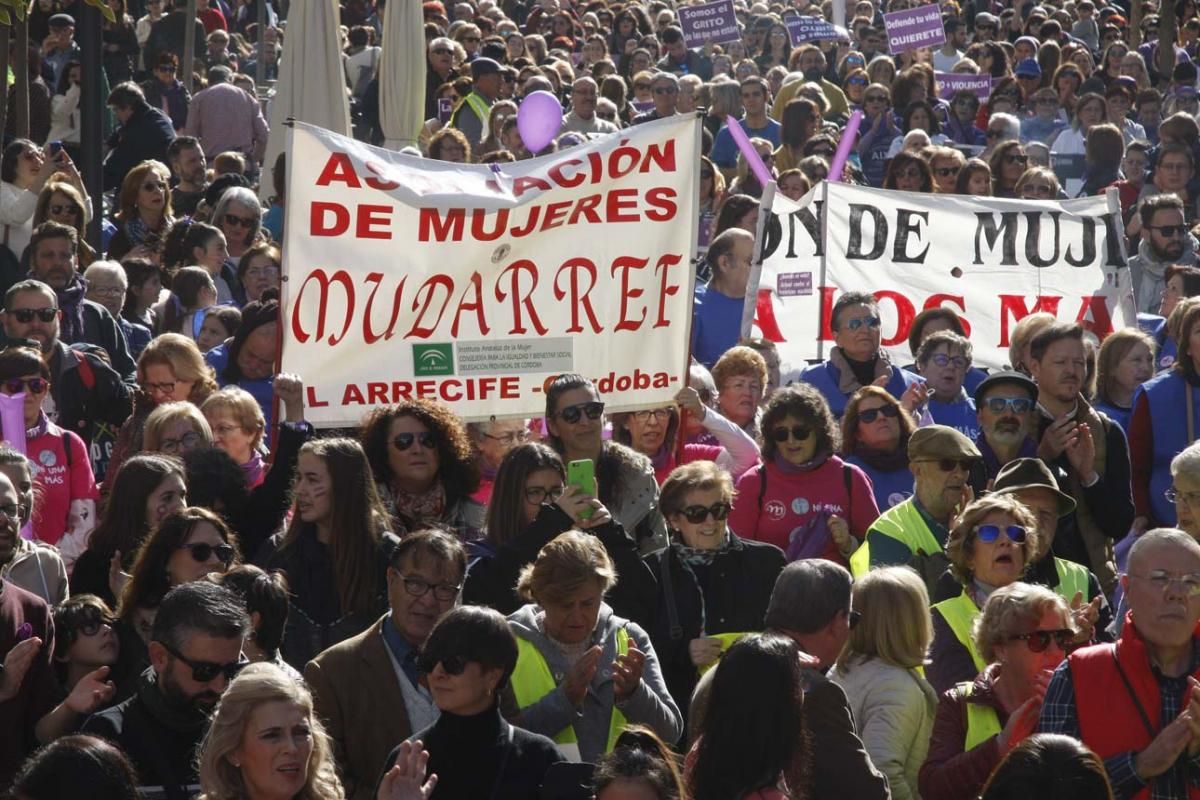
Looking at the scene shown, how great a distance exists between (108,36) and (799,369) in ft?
38.7

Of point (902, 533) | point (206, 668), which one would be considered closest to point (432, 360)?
point (902, 533)

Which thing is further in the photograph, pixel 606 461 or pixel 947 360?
pixel 947 360

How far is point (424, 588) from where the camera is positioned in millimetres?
6215

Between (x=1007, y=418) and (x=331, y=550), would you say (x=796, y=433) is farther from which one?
(x=331, y=550)

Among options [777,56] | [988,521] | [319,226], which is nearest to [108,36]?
[777,56]

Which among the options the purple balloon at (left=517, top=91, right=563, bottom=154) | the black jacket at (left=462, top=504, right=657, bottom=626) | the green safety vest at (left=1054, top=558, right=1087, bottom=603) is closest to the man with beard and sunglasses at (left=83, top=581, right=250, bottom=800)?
the black jacket at (left=462, top=504, right=657, bottom=626)

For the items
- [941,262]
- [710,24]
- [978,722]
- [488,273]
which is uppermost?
[710,24]

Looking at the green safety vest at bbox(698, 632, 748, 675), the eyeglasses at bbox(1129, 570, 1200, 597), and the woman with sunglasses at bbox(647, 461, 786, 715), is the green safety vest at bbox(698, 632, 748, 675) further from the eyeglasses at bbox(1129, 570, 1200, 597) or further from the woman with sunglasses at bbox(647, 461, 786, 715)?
the eyeglasses at bbox(1129, 570, 1200, 597)

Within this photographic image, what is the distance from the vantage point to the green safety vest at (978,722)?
234 inches

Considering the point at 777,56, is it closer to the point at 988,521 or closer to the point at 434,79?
the point at 434,79

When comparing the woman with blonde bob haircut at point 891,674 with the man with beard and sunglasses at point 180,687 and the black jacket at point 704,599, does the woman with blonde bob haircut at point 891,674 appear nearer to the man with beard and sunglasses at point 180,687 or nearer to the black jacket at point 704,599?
the black jacket at point 704,599

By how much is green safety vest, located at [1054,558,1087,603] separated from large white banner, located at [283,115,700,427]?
86.8 inches

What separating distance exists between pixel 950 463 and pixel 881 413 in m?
0.83

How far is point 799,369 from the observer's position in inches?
439
